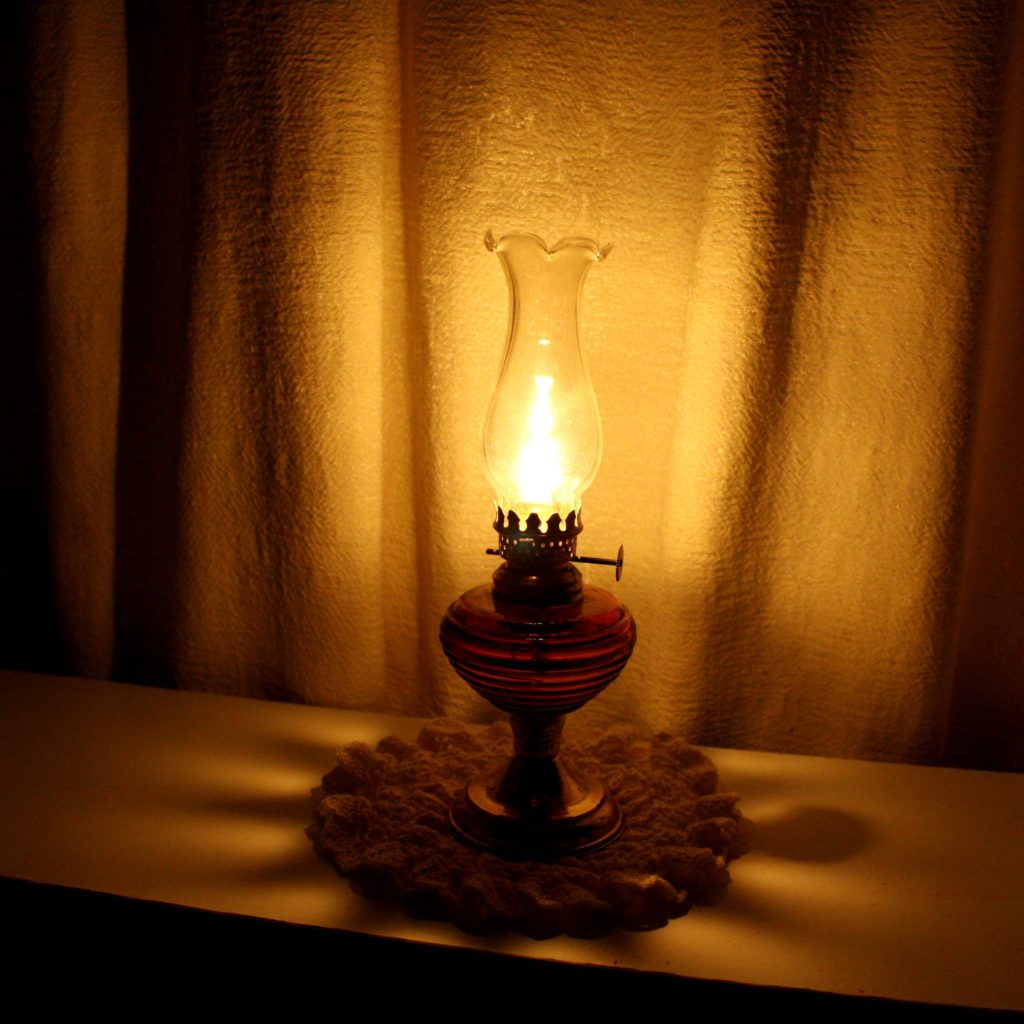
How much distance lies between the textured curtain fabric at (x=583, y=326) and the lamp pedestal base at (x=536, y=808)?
238mm

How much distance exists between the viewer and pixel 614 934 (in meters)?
0.79

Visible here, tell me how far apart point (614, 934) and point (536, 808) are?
145 mm

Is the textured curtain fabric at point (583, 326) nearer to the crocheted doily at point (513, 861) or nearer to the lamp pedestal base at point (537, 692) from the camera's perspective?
the crocheted doily at point (513, 861)

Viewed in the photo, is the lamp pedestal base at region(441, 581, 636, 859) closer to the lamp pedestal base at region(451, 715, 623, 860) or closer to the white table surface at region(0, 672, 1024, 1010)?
the lamp pedestal base at region(451, 715, 623, 860)

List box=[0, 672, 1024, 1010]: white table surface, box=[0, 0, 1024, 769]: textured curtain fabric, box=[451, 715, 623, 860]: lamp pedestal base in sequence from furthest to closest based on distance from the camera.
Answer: box=[0, 0, 1024, 769]: textured curtain fabric
box=[451, 715, 623, 860]: lamp pedestal base
box=[0, 672, 1024, 1010]: white table surface

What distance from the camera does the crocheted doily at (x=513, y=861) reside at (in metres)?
0.80

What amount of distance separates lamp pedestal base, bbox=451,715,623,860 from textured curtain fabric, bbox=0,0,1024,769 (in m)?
0.24

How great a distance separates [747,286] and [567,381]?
0.24m

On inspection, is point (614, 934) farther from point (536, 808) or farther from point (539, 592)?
point (539, 592)

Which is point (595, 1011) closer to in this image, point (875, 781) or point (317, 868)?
point (317, 868)

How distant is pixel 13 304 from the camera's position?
124 centimetres

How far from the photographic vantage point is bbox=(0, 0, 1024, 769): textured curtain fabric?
992mm

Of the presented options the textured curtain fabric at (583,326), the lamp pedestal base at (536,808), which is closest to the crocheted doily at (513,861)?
the lamp pedestal base at (536,808)

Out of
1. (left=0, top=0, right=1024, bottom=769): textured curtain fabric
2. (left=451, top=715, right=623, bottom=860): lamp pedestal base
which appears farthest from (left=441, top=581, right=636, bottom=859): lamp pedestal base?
(left=0, top=0, right=1024, bottom=769): textured curtain fabric
